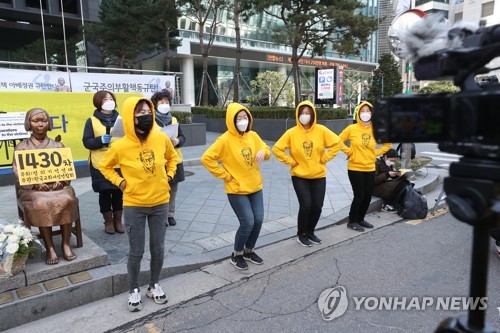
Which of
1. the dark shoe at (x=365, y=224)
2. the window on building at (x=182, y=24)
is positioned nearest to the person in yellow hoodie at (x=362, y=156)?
the dark shoe at (x=365, y=224)

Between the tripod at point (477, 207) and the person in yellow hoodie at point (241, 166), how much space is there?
266 centimetres

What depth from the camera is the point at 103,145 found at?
179 inches

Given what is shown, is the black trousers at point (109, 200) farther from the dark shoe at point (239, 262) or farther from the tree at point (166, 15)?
the tree at point (166, 15)

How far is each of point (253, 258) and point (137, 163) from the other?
1.78m

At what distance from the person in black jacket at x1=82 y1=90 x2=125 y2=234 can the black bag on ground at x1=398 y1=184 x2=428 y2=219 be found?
417 centimetres

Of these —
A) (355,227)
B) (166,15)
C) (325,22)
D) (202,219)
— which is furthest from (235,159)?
(166,15)

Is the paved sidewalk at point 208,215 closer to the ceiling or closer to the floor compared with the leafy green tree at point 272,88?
closer to the floor

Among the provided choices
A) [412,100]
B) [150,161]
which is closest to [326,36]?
[150,161]

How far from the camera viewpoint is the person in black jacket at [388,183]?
6133 millimetres

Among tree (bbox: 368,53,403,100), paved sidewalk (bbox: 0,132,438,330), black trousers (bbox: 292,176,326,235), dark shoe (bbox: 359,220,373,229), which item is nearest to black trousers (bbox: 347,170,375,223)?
dark shoe (bbox: 359,220,373,229)

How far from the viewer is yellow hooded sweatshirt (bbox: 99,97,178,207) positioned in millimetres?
3184

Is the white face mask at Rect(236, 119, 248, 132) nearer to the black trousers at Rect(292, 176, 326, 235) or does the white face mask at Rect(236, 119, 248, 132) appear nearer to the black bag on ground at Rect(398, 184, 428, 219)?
the black trousers at Rect(292, 176, 326, 235)

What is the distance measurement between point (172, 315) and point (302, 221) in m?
2.08

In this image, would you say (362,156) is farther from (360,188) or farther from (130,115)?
(130,115)
